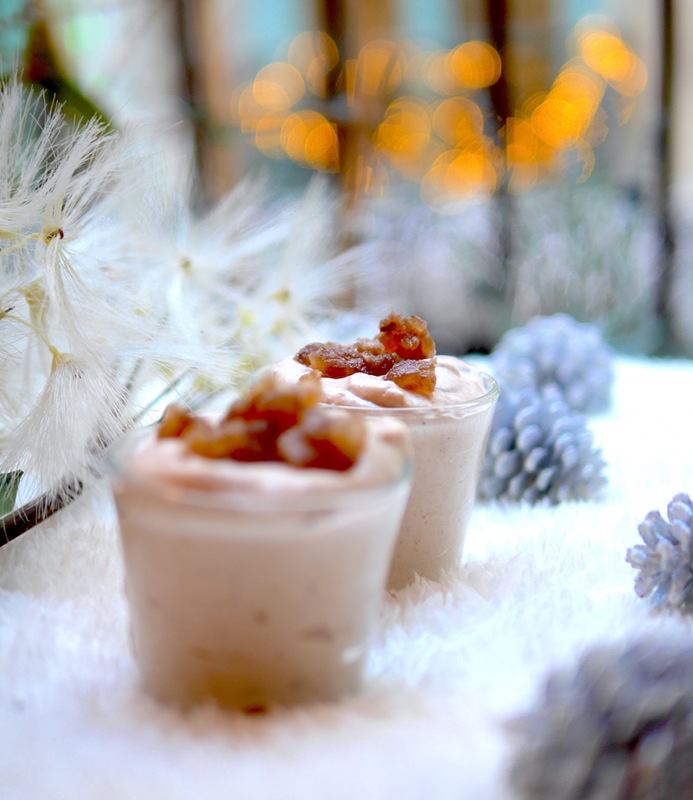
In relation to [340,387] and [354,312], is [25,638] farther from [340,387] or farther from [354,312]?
[354,312]

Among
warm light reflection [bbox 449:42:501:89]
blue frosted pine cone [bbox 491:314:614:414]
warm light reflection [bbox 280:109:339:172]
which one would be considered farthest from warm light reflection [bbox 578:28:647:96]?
blue frosted pine cone [bbox 491:314:614:414]

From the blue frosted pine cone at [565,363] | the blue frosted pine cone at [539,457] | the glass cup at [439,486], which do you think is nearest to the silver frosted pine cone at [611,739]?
the glass cup at [439,486]

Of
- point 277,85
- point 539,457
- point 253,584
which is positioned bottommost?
point 539,457

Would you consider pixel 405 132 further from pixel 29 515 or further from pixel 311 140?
pixel 29 515

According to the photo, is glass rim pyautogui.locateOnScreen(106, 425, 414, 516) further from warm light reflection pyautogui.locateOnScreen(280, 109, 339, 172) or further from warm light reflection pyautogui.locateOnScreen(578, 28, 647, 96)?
warm light reflection pyautogui.locateOnScreen(578, 28, 647, 96)

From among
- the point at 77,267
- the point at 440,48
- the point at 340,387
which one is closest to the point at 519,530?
the point at 340,387

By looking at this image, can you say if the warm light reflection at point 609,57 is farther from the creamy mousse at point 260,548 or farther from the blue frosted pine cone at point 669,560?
the creamy mousse at point 260,548

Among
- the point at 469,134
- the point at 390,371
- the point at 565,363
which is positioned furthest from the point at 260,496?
the point at 469,134
